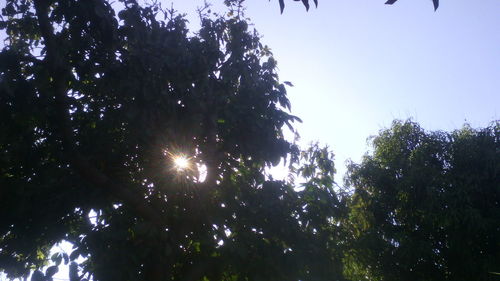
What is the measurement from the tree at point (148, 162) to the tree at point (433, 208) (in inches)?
226

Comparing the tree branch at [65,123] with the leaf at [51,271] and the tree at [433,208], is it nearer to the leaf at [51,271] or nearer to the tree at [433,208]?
the leaf at [51,271]

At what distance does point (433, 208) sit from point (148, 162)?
33.3 ft

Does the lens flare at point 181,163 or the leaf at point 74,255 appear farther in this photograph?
the lens flare at point 181,163

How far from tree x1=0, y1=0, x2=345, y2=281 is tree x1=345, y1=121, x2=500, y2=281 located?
5735mm

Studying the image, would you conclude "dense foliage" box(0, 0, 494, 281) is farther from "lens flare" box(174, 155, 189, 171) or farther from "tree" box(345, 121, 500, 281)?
"tree" box(345, 121, 500, 281)

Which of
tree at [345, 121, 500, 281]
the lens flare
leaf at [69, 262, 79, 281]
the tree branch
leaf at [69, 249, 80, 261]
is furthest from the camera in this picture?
tree at [345, 121, 500, 281]

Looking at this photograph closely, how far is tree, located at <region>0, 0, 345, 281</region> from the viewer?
6.95m

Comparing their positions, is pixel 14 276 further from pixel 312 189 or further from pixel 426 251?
pixel 426 251

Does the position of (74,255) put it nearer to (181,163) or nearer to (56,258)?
(56,258)

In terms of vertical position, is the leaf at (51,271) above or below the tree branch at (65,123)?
below

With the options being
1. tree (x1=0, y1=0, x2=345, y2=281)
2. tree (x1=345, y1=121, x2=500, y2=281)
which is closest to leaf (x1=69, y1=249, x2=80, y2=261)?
tree (x1=0, y1=0, x2=345, y2=281)

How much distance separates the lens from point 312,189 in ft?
28.4

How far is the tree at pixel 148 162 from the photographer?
695cm

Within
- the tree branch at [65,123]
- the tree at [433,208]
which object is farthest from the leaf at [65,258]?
the tree at [433,208]
